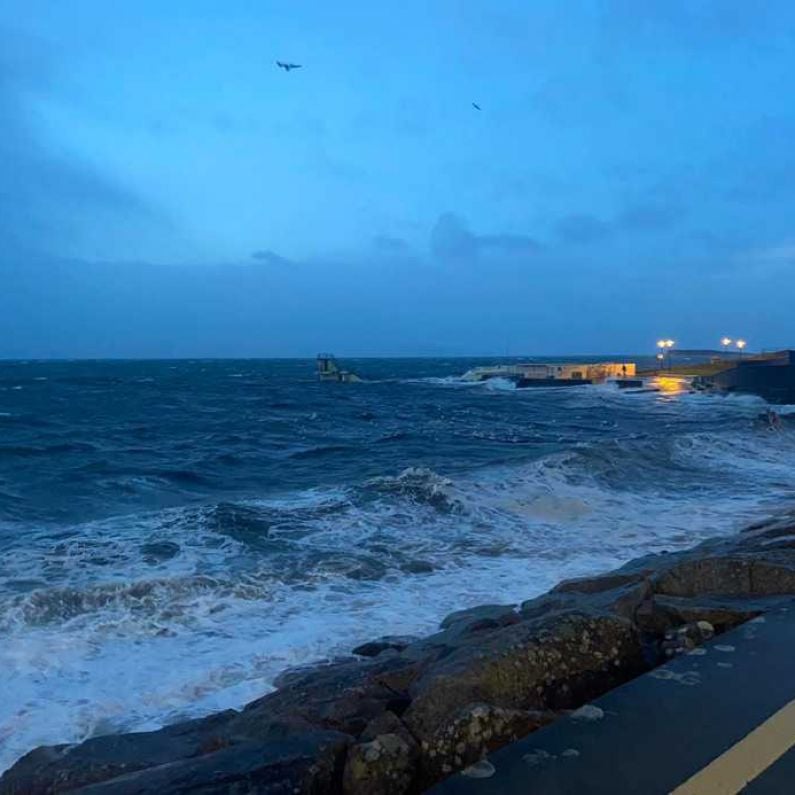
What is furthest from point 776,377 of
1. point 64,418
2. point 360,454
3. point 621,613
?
point 621,613

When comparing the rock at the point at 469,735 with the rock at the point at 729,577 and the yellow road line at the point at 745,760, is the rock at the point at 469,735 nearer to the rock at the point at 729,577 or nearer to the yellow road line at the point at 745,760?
the yellow road line at the point at 745,760

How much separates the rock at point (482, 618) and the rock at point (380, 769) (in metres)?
2.61

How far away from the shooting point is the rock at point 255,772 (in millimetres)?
3051

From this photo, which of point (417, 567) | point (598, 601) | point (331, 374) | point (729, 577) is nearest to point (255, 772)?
point (598, 601)

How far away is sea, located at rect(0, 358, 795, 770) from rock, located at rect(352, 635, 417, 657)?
1.27 ft

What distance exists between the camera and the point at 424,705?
3.57 m

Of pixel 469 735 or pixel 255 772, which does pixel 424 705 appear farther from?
pixel 255 772

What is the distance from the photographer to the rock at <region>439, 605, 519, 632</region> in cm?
588

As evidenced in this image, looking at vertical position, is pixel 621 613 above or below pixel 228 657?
above

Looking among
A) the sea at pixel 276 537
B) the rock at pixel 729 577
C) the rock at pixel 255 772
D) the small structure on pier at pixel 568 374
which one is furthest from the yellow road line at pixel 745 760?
the small structure on pier at pixel 568 374

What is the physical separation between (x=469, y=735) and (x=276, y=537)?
8.70 m

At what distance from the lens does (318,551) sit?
10555 millimetres

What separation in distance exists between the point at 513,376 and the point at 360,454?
55.6m

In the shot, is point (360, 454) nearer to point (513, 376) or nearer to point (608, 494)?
point (608, 494)
